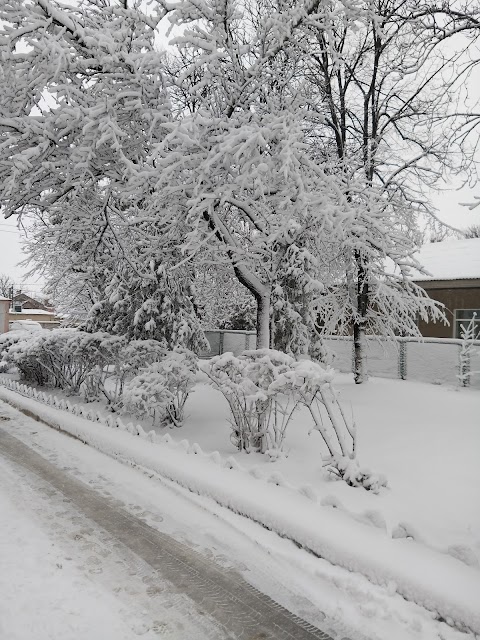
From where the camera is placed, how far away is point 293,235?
30.4 ft

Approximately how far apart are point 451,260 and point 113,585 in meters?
20.6

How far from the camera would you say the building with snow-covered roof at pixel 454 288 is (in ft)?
60.4

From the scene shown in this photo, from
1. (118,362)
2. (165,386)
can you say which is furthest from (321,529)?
(118,362)

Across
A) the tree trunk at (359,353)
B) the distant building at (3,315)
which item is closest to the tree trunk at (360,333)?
the tree trunk at (359,353)

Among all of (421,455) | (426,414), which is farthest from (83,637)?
(426,414)

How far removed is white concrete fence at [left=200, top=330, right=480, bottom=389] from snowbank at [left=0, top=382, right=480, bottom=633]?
7931 millimetres

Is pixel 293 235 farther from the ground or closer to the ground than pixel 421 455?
farther from the ground

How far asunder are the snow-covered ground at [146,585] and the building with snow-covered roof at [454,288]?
15.6 meters

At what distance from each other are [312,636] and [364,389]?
8985mm

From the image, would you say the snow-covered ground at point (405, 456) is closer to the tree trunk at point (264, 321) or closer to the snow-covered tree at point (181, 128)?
the tree trunk at point (264, 321)

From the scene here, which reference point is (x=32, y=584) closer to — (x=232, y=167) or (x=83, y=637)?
(x=83, y=637)

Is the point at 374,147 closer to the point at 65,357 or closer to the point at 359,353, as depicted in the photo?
the point at 359,353

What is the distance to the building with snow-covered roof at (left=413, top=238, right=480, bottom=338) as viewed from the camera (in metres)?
18.4

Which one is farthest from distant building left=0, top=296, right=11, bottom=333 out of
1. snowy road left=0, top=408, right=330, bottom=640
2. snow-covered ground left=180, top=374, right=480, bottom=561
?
snowy road left=0, top=408, right=330, bottom=640
